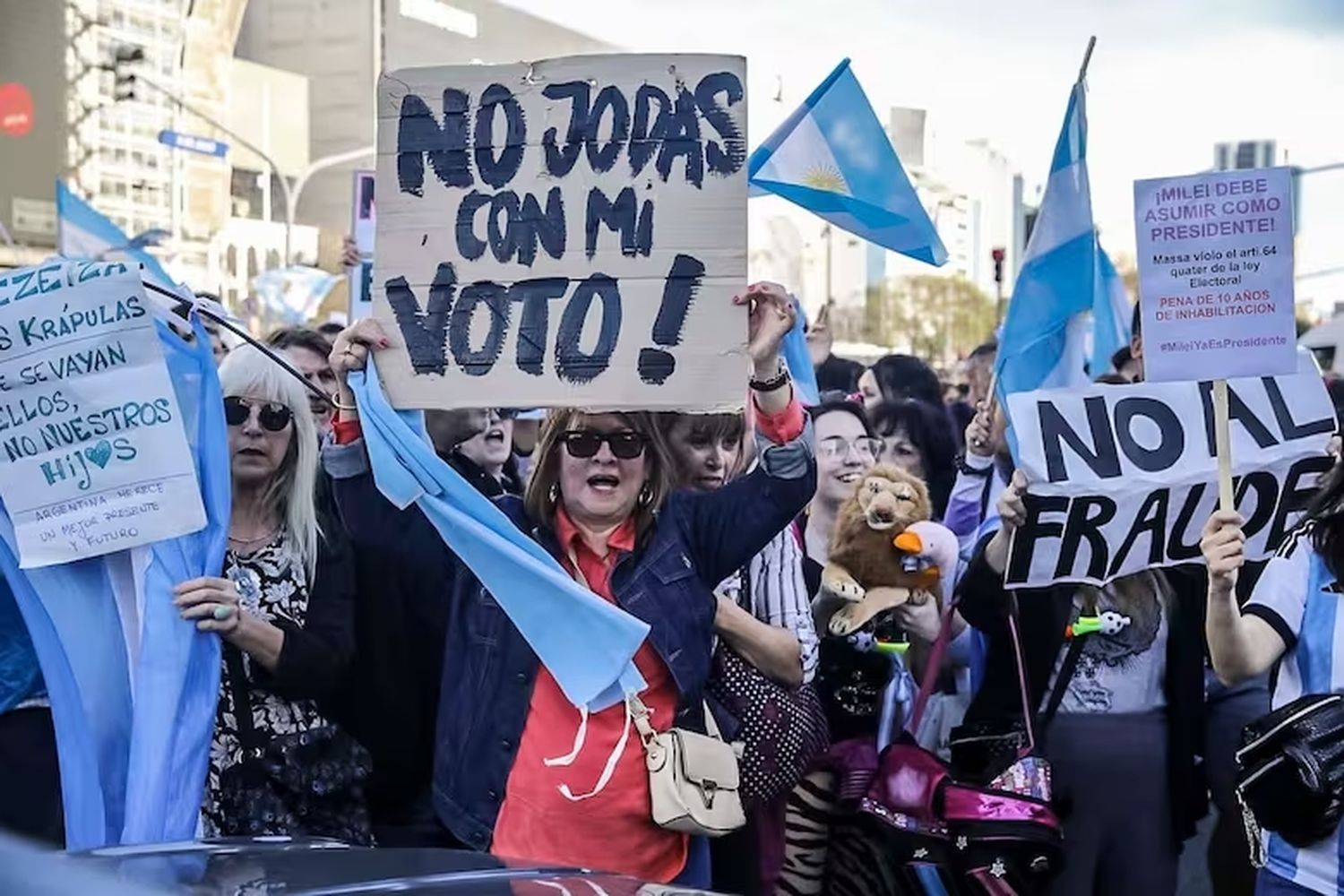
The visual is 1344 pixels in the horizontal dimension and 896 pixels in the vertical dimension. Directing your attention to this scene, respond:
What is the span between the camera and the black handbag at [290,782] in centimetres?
345

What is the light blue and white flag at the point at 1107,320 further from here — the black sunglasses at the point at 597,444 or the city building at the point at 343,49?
the city building at the point at 343,49

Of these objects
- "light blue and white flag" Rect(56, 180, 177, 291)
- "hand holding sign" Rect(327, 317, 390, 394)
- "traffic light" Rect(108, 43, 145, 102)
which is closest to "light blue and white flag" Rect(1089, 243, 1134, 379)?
"hand holding sign" Rect(327, 317, 390, 394)

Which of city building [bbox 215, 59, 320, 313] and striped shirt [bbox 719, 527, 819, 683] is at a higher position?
city building [bbox 215, 59, 320, 313]

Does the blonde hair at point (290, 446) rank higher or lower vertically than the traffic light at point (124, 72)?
lower

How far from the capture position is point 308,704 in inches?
139

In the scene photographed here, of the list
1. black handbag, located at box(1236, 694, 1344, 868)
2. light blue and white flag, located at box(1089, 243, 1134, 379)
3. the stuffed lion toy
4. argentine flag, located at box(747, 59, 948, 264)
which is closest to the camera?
black handbag, located at box(1236, 694, 1344, 868)

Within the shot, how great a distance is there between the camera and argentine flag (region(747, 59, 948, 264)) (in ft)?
14.5

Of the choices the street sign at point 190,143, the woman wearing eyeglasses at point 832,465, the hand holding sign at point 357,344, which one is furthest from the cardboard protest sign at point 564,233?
the street sign at point 190,143

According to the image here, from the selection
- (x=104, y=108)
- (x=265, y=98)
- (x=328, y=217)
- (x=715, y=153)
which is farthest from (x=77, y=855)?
(x=328, y=217)

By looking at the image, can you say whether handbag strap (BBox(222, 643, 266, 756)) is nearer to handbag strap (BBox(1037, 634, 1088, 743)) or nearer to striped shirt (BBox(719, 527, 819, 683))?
striped shirt (BBox(719, 527, 819, 683))

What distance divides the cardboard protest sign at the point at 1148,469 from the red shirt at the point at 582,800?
1.19 metres

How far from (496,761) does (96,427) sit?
111 centimetres

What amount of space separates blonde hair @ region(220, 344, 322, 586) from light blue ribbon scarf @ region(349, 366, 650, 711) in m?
0.36

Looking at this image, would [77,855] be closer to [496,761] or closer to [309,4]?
[496,761]
